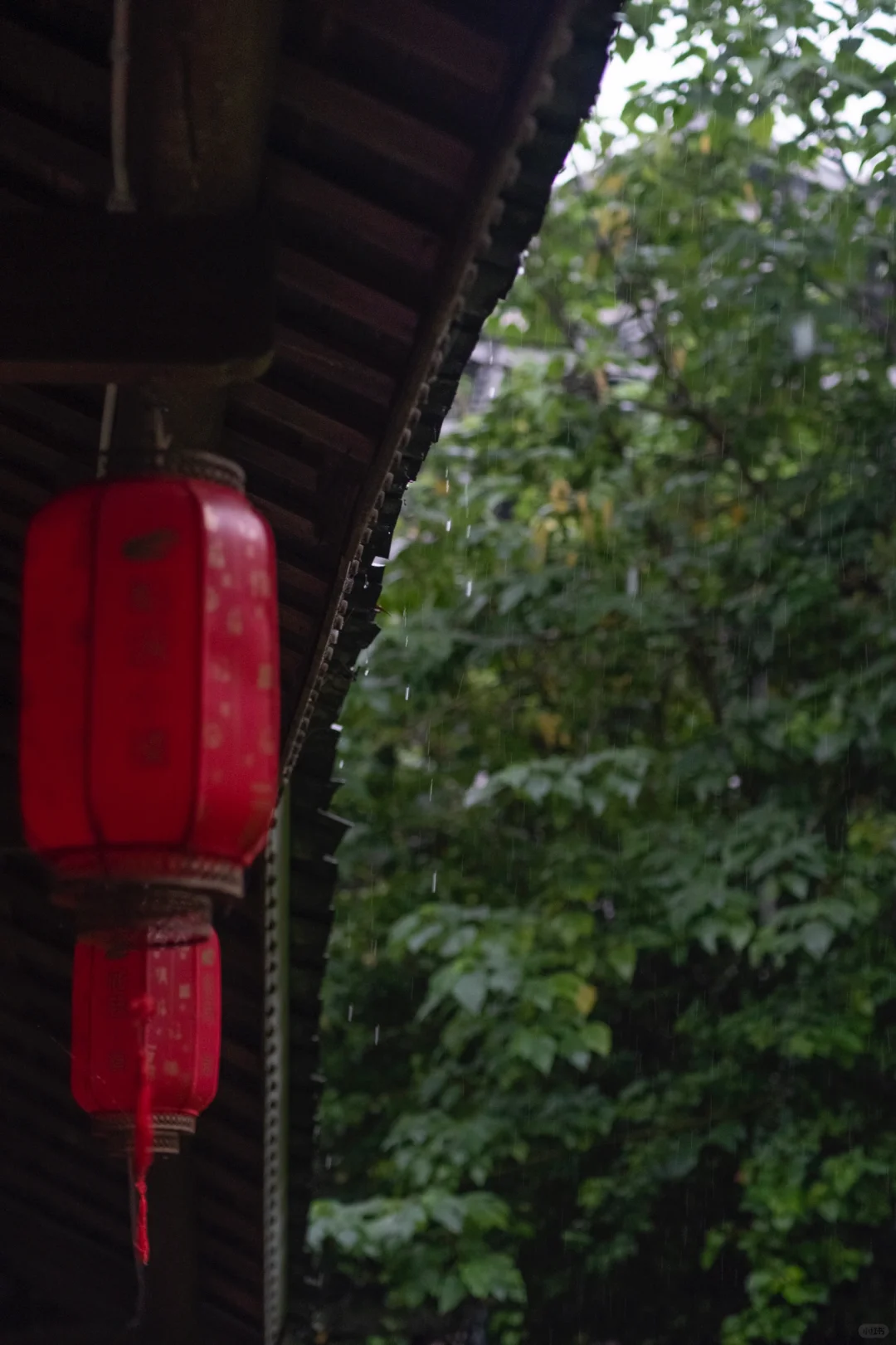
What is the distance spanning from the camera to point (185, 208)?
218cm

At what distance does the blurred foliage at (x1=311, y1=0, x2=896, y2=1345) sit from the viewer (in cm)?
784

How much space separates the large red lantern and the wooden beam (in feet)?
0.57

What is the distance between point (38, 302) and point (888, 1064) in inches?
304

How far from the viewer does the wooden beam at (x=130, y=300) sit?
6.92ft

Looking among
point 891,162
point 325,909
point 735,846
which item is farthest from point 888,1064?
point 325,909

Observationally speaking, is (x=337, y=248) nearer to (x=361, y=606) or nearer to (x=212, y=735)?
(x=212, y=735)

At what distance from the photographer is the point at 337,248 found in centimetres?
247

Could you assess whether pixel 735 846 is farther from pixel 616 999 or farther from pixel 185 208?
pixel 185 208

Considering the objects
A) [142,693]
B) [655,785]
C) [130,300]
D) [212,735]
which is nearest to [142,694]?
[142,693]

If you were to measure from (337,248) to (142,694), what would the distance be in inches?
30.5

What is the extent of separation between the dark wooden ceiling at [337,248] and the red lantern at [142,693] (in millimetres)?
450

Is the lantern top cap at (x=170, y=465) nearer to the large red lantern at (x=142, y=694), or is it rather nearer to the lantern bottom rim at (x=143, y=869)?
the large red lantern at (x=142, y=694)

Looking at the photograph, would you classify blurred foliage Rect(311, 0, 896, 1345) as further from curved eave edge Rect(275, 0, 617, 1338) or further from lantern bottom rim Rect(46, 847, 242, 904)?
lantern bottom rim Rect(46, 847, 242, 904)

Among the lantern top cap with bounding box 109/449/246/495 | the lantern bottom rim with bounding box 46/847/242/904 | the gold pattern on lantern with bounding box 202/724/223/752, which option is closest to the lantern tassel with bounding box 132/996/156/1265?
the lantern bottom rim with bounding box 46/847/242/904
